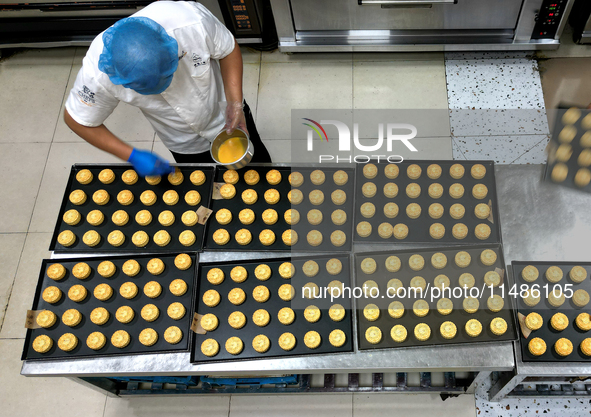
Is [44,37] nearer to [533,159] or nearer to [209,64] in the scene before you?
[209,64]

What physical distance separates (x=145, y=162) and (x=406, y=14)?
2308mm

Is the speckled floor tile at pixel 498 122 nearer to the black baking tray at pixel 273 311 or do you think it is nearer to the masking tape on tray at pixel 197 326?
the black baking tray at pixel 273 311

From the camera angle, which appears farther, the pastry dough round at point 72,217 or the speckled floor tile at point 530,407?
the speckled floor tile at point 530,407

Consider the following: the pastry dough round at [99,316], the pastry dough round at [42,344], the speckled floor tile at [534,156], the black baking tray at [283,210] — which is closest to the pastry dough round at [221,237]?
the black baking tray at [283,210]

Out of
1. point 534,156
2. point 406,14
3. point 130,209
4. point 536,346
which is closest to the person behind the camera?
point 536,346

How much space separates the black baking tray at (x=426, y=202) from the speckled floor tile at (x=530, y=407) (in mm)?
1098

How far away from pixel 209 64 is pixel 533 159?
93.2 inches

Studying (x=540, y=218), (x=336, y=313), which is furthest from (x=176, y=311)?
(x=540, y=218)

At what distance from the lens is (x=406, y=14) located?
Result: 316 cm

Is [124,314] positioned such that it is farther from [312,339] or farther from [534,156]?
[534,156]

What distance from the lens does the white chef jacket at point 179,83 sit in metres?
1.69

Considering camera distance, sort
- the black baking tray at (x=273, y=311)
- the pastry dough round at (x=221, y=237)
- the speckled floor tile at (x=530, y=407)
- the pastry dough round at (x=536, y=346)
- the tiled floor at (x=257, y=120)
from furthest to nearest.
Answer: the tiled floor at (x=257, y=120) < the speckled floor tile at (x=530, y=407) < the pastry dough round at (x=221, y=237) < the black baking tray at (x=273, y=311) < the pastry dough round at (x=536, y=346)

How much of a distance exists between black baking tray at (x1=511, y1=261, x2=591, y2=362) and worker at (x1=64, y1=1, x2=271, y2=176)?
4.66 ft

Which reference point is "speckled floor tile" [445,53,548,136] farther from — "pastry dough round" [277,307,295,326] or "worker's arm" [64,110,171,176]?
"worker's arm" [64,110,171,176]
